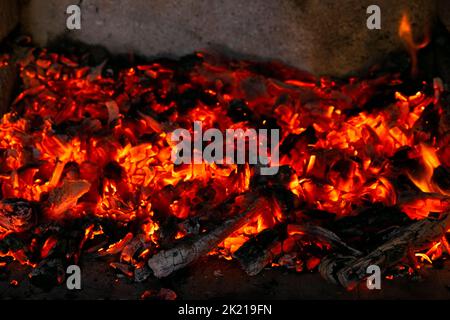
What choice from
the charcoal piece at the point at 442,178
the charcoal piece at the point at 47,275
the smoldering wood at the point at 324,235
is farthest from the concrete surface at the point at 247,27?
the charcoal piece at the point at 47,275

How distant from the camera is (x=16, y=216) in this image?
2270 millimetres

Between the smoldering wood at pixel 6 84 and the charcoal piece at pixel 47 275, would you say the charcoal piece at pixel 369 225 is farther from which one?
the smoldering wood at pixel 6 84

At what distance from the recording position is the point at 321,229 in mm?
2164

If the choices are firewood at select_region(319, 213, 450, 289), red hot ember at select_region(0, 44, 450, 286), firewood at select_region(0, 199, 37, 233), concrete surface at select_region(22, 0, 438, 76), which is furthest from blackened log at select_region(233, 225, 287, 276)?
concrete surface at select_region(22, 0, 438, 76)

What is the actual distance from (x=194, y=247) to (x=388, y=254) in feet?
2.32

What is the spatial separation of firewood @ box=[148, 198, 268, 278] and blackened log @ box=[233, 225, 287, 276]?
9 centimetres

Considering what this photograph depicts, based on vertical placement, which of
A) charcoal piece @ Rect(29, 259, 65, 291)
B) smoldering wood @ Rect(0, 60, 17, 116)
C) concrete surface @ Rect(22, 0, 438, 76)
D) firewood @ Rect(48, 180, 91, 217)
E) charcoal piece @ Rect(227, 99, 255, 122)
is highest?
concrete surface @ Rect(22, 0, 438, 76)

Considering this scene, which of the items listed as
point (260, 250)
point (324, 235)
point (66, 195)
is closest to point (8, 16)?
point (66, 195)

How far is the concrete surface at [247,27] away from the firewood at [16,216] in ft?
3.66

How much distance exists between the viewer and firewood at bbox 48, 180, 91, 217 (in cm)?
234

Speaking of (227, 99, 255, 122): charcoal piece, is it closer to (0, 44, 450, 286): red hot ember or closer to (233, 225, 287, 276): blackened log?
(0, 44, 450, 286): red hot ember
